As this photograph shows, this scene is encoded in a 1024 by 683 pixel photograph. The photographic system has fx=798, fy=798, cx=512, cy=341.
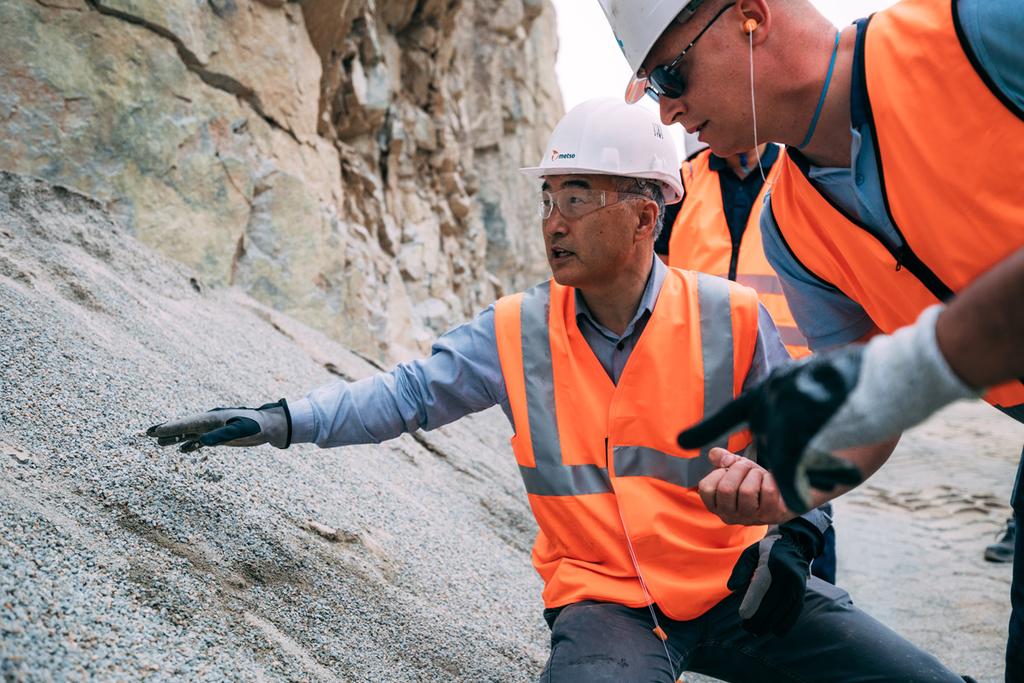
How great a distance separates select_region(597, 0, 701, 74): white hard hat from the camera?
6.15 ft

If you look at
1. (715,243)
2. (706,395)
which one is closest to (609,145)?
(706,395)

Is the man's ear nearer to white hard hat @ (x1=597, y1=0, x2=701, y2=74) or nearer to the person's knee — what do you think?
white hard hat @ (x1=597, y1=0, x2=701, y2=74)

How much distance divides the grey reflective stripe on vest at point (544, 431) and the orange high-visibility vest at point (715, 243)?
59.1 inches

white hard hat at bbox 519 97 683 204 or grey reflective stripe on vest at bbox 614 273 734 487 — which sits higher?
white hard hat at bbox 519 97 683 204

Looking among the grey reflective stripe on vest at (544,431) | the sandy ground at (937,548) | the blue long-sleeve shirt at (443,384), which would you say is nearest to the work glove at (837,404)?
the grey reflective stripe on vest at (544,431)

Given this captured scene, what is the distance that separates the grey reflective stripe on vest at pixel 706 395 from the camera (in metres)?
2.10

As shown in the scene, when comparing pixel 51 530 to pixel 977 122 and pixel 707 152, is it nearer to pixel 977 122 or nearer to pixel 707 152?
pixel 977 122

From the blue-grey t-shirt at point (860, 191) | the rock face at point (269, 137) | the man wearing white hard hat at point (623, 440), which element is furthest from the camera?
the rock face at point (269, 137)

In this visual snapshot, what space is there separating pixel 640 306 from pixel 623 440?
41 centimetres

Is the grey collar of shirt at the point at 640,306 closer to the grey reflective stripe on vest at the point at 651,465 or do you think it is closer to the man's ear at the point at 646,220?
the man's ear at the point at 646,220

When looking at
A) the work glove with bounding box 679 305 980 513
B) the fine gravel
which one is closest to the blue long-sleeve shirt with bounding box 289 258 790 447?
the fine gravel

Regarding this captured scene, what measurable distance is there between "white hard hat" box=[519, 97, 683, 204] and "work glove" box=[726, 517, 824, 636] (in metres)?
1.16

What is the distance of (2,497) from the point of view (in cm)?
185

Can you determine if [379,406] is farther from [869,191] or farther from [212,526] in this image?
[869,191]
